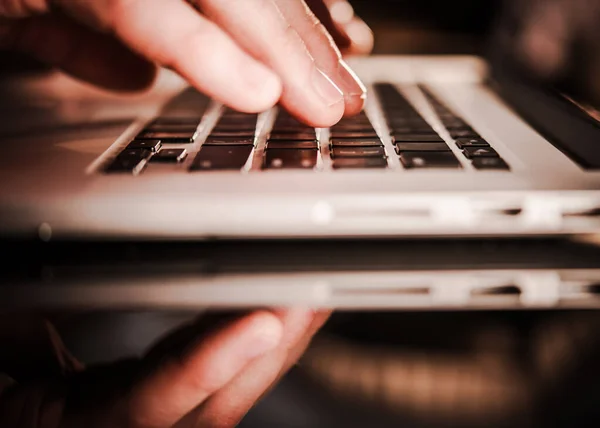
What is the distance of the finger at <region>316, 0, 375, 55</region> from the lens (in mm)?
597

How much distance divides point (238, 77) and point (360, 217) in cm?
16

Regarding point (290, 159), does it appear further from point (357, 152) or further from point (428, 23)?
point (428, 23)

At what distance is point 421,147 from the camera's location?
428mm

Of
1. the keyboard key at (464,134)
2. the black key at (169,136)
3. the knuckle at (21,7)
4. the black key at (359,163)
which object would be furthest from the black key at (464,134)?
the knuckle at (21,7)

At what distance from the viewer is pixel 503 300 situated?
0.32 metres

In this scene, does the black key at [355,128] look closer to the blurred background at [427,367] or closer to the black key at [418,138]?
the black key at [418,138]

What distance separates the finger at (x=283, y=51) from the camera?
43cm

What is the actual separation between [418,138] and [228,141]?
16 centimetres

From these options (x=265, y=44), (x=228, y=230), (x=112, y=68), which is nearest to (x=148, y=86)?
(x=112, y=68)

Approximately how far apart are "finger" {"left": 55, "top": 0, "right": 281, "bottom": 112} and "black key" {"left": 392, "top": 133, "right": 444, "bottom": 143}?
108 mm

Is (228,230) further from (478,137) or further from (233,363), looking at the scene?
(478,137)

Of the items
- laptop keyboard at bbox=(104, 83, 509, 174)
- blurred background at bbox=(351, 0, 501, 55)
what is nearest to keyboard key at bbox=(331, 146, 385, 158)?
laptop keyboard at bbox=(104, 83, 509, 174)

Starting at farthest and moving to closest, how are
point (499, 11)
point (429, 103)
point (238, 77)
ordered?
1. point (499, 11)
2. point (429, 103)
3. point (238, 77)

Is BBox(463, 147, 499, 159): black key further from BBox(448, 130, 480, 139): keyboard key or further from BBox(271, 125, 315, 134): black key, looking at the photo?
BBox(271, 125, 315, 134): black key
